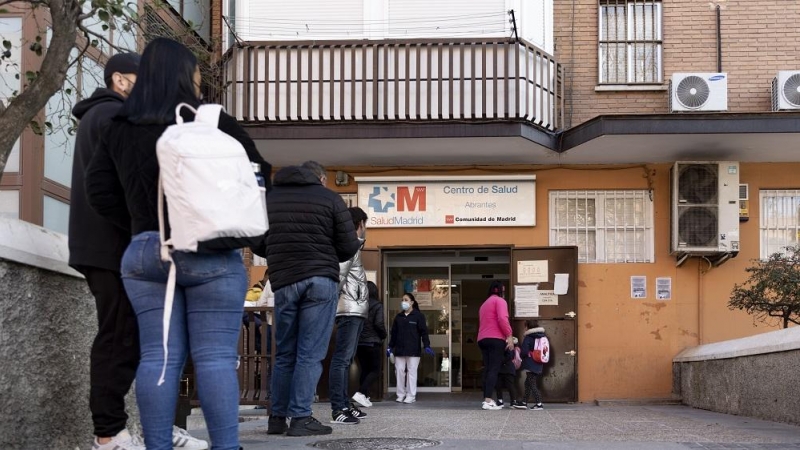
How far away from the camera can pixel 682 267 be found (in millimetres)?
16719

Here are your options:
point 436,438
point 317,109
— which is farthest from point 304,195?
point 317,109

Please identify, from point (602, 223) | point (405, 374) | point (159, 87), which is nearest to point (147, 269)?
point (159, 87)

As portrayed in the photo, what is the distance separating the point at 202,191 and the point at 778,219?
14.4 meters

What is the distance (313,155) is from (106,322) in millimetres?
11970

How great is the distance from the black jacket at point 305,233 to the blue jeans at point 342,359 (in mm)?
1924

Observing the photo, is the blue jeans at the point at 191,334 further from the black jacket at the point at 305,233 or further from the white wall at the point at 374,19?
the white wall at the point at 374,19

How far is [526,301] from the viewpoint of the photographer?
1678 centimetres

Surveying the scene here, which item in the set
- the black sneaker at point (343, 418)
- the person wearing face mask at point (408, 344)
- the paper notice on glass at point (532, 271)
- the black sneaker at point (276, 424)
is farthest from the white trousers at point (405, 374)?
the black sneaker at point (276, 424)

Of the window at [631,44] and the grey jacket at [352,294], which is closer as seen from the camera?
the grey jacket at [352,294]

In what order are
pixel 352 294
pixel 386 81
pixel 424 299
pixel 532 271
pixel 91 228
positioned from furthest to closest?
pixel 424 299 < pixel 532 271 < pixel 386 81 < pixel 352 294 < pixel 91 228

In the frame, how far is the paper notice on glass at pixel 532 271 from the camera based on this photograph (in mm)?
16812

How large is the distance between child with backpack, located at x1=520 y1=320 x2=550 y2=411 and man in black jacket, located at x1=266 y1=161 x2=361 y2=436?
7.81 metres

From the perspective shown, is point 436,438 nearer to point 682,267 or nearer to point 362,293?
point 362,293

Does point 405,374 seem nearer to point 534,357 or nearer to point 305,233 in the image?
point 534,357
